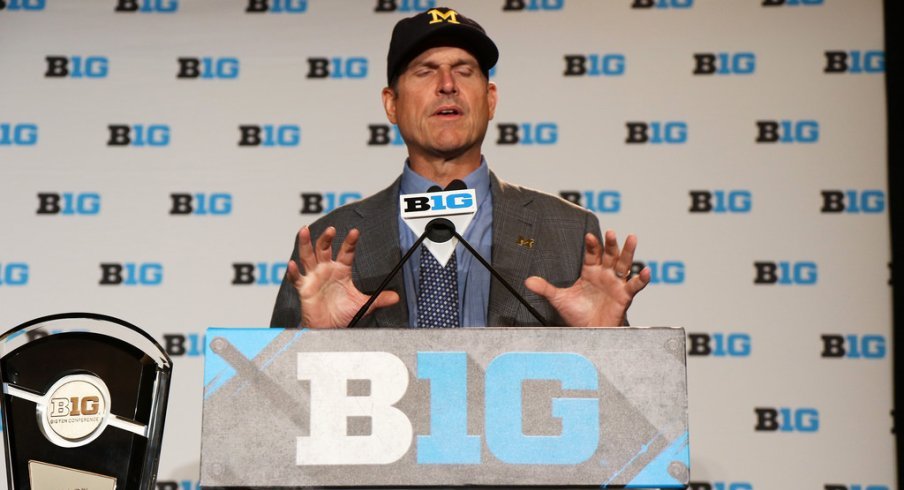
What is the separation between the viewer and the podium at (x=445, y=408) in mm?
1071

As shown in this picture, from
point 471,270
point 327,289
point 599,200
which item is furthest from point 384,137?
point 327,289

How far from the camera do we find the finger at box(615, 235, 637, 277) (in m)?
1.35

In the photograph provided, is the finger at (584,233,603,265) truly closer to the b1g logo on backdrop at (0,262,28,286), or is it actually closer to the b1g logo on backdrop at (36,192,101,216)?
the b1g logo on backdrop at (36,192,101,216)

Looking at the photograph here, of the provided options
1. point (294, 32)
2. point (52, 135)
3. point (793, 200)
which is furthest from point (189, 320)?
point (793, 200)

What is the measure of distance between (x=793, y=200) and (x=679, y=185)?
0.36 meters

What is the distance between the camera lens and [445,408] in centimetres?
108

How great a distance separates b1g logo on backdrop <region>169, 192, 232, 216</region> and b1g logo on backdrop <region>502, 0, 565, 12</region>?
111cm

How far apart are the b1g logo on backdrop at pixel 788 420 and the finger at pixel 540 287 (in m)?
1.80

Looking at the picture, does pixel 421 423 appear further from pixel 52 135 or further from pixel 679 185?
pixel 52 135

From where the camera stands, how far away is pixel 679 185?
310 centimetres

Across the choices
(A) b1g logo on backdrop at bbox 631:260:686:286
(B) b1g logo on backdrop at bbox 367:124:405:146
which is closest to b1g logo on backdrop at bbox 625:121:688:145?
(A) b1g logo on backdrop at bbox 631:260:686:286

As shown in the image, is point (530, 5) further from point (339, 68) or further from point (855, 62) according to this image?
point (855, 62)

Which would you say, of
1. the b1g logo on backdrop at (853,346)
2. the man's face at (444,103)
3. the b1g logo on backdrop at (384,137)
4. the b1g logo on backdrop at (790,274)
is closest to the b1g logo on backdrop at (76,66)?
the b1g logo on backdrop at (384,137)

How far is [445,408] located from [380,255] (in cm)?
82
